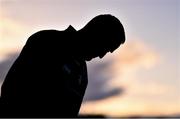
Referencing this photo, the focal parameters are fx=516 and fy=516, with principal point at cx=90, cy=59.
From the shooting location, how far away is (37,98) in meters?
4.37

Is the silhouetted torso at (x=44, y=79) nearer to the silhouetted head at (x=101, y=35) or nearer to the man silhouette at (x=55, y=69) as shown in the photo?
the man silhouette at (x=55, y=69)

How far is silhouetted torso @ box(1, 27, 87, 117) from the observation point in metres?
4.37

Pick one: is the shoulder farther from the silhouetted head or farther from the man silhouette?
the silhouetted head

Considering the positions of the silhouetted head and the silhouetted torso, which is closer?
the silhouetted torso

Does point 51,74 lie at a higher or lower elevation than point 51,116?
higher

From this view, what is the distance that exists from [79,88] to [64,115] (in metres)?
0.42

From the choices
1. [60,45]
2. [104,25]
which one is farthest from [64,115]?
[104,25]

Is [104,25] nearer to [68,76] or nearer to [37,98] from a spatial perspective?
[68,76]

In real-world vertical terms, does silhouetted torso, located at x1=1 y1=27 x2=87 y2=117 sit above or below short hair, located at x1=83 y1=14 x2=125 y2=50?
below

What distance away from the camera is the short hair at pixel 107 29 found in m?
4.80

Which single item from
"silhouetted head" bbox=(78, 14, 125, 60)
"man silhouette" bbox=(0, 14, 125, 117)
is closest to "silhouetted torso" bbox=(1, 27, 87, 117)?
"man silhouette" bbox=(0, 14, 125, 117)

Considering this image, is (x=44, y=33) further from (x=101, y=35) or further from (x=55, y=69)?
(x=101, y=35)

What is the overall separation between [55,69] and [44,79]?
0.46 feet

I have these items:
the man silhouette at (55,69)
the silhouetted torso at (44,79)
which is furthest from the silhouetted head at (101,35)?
the silhouetted torso at (44,79)
